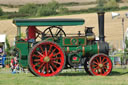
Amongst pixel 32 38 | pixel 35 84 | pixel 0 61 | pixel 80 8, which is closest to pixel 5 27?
pixel 80 8

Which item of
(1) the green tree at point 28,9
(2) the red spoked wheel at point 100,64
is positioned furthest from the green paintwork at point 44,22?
(1) the green tree at point 28,9

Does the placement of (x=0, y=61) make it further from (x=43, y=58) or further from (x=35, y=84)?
(x=35, y=84)

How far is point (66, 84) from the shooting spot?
9.70 m

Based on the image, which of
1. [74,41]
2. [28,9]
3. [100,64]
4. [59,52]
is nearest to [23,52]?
[59,52]

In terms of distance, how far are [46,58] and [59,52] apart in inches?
20.7

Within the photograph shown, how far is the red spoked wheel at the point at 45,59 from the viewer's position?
12.1 m

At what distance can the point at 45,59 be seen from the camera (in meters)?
12.2

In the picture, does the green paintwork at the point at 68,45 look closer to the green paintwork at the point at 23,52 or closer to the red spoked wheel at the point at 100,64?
the green paintwork at the point at 23,52

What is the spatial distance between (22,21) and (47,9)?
141 feet

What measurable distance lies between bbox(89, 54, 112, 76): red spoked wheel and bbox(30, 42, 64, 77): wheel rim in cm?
118

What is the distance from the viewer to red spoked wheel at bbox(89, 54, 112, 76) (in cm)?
1239

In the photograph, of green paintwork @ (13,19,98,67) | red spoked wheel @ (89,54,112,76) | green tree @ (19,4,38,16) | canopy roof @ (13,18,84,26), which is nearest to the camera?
canopy roof @ (13,18,84,26)

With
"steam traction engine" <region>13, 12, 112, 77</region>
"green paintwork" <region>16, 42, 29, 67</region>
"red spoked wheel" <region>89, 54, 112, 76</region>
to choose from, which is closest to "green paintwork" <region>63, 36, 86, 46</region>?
"steam traction engine" <region>13, 12, 112, 77</region>

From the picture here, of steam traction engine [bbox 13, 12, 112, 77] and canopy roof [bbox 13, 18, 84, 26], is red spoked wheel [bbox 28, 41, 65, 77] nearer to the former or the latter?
steam traction engine [bbox 13, 12, 112, 77]
